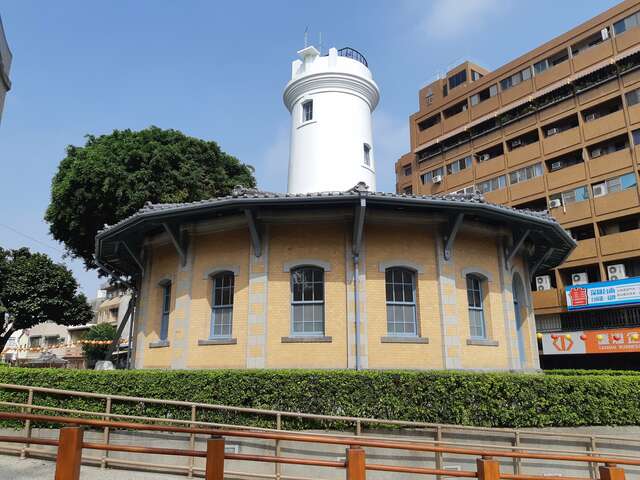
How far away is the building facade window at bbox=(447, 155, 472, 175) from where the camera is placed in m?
44.2

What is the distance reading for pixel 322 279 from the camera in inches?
533

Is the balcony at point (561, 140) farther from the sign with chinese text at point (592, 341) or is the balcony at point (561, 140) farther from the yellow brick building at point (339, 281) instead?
the yellow brick building at point (339, 281)

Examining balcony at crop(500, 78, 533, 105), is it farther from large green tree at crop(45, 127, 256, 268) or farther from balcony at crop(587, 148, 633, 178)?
large green tree at crop(45, 127, 256, 268)

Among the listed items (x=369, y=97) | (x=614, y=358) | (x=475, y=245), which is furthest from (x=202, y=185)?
(x=614, y=358)

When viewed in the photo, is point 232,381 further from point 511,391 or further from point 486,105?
point 486,105

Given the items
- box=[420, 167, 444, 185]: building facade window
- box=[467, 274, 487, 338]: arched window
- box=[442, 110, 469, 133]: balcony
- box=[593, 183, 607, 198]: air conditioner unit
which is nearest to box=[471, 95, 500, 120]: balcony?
box=[442, 110, 469, 133]: balcony

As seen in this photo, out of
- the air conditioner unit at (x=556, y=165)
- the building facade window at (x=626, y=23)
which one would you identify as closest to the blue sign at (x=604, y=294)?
the air conditioner unit at (x=556, y=165)

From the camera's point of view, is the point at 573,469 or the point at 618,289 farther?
the point at 618,289

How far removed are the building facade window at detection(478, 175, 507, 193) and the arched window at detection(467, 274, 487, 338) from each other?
1043 inches

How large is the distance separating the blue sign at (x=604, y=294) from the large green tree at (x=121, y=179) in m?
23.7

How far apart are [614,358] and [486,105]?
22569mm

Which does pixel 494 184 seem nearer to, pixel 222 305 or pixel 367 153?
pixel 367 153

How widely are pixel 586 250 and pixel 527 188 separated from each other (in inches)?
268

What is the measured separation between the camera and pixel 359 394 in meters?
10.5
